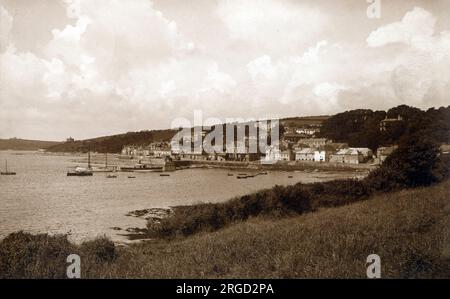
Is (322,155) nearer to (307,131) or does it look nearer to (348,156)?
(348,156)

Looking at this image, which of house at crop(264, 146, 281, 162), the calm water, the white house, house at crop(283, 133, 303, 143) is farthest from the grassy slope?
house at crop(283, 133, 303, 143)

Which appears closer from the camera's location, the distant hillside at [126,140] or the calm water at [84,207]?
the calm water at [84,207]

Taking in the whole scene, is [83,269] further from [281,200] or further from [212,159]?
[212,159]

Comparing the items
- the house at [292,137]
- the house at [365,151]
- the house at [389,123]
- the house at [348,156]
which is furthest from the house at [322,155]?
the house at [389,123]

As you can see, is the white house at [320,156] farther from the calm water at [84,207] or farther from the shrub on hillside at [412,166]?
the shrub on hillside at [412,166]

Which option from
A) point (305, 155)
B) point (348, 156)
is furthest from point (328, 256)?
point (305, 155)

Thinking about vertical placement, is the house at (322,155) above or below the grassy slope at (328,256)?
above

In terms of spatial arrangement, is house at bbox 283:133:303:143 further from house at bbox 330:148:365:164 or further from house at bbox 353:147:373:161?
house at bbox 353:147:373:161
